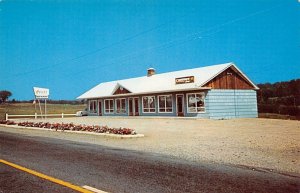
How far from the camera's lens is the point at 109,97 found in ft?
144

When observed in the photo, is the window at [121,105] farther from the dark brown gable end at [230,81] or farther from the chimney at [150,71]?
the dark brown gable end at [230,81]

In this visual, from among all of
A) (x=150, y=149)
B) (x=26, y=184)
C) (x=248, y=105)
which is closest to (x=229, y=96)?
(x=248, y=105)

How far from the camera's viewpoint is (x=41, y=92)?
45281 millimetres

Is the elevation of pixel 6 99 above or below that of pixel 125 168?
above

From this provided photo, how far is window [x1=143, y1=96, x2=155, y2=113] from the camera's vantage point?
120 ft

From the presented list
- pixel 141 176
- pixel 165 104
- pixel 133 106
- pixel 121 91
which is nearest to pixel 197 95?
pixel 165 104

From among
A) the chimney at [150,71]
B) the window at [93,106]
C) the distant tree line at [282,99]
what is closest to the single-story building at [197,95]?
the chimney at [150,71]

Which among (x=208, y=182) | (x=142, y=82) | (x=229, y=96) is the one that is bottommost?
(x=208, y=182)

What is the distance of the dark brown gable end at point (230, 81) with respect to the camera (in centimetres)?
3072

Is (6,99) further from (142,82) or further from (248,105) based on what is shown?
(248,105)

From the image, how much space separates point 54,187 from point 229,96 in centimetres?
2754

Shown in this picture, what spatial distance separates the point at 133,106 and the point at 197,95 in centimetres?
1158

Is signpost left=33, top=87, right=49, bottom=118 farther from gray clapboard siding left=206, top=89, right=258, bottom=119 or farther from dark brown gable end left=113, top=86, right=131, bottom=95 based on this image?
gray clapboard siding left=206, top=89, right=258, bottom=119

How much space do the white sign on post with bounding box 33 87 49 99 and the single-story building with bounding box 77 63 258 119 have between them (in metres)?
12.1
